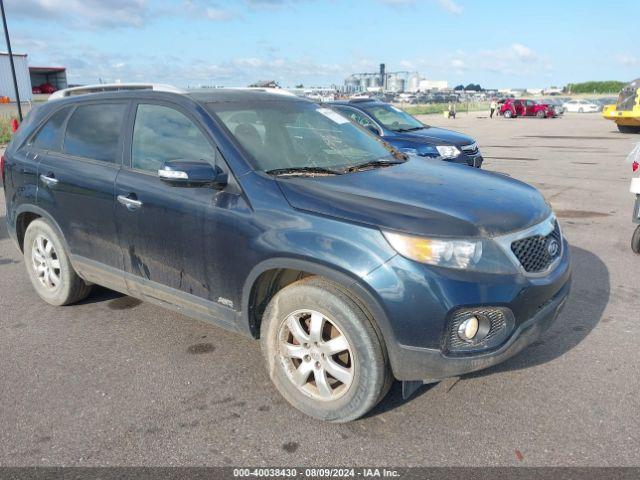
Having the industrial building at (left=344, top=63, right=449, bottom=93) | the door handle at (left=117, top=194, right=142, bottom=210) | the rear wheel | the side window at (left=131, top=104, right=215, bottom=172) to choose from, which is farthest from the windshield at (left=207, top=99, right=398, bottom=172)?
the industrial building at (left=344, top=63, right=449, bottom=93)

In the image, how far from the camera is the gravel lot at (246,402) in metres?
2.72

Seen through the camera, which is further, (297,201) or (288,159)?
(288,159)

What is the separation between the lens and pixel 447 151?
9195 mm

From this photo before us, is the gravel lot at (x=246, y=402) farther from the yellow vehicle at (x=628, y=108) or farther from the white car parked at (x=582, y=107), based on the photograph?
→ the white car parked at (x=582, y=107)

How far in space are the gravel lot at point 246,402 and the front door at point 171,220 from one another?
46 centimetres

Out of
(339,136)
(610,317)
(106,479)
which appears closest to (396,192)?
(339,136)

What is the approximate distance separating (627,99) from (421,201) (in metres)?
22.3

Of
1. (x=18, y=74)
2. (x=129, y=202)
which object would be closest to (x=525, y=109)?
(x=18, y=74)

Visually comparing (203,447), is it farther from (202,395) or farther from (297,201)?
(297,201)

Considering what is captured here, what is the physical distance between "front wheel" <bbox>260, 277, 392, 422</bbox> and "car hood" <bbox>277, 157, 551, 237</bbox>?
16.3 inches

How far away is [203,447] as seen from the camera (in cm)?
277

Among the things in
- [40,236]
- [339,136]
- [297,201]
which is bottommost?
[40,236]

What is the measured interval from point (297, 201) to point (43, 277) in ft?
9.45

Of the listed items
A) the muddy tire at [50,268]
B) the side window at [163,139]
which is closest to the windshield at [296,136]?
the side window at [163,139]
